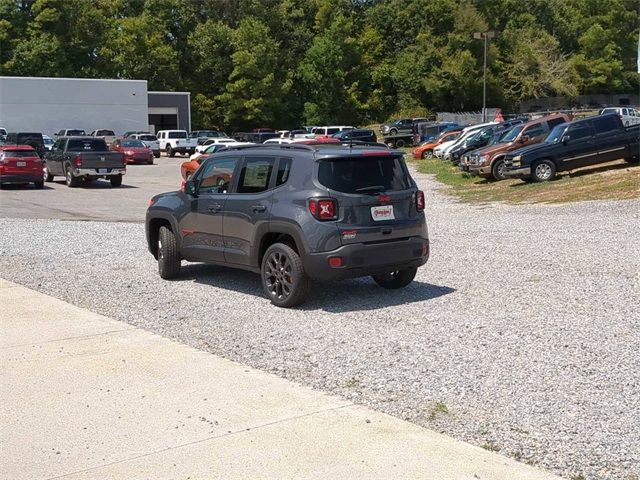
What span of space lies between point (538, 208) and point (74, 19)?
68822mm

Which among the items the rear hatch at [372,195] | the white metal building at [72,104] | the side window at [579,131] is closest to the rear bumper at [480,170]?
the side window at [579,131]

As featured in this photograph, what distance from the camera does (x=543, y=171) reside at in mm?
23703

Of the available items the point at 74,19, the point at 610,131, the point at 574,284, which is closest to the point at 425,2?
the point at 74,19

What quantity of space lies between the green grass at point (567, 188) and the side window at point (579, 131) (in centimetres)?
113

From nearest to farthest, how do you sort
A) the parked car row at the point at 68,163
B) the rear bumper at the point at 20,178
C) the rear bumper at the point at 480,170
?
1. the rear bumper at the point at 480,170
2. the rear bumper at the point at 20,178
3. the parked car row at the point at 68,163

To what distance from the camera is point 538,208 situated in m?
19.1

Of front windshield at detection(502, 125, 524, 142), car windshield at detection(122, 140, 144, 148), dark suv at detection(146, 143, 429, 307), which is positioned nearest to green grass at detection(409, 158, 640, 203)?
front windshield at detection(502, 125, 524, 142)

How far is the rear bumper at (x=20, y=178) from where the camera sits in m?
A: 28.8

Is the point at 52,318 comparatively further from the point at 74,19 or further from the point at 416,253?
the point at 74,19

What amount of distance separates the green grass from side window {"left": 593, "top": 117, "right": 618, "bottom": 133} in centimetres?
120

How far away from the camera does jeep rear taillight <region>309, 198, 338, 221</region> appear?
848 centimetres

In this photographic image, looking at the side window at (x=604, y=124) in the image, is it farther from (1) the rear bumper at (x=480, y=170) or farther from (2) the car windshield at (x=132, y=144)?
(2) the car windshield at (x=132, y=144)

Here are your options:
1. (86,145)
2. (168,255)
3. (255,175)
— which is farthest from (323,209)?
(86,145)

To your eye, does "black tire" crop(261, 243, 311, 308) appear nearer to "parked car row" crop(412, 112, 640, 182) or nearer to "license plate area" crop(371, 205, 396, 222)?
"license plate area" crop(371, 205, 396, 222)
